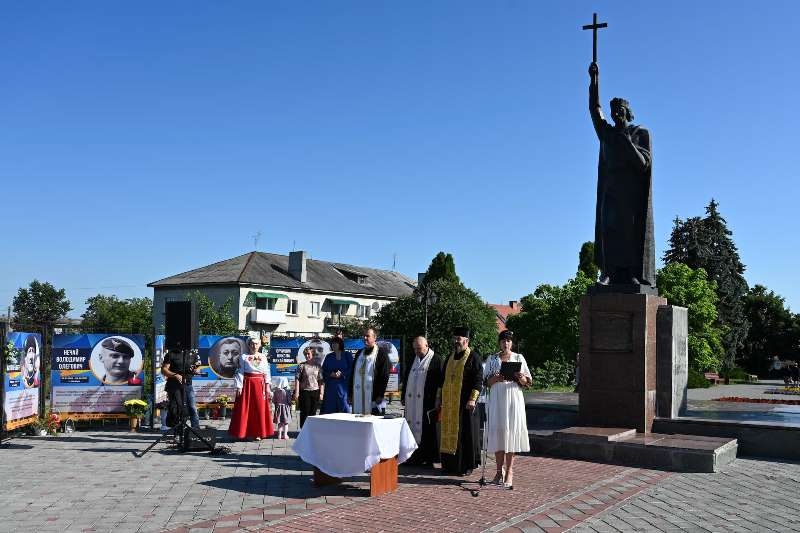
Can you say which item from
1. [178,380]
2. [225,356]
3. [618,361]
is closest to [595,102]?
[618,361]

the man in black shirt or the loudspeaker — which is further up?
the loudspeaker

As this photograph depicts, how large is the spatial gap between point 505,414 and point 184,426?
5640 millimetres

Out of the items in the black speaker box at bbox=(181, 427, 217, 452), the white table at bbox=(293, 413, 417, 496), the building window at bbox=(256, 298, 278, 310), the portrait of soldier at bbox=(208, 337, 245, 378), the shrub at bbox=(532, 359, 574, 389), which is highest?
the building window at bbox=(256, 298, 278, 310)

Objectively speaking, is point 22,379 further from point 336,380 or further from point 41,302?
point 41,302

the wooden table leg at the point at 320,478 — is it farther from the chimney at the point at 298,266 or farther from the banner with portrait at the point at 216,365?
the chimney at the point at 298,266

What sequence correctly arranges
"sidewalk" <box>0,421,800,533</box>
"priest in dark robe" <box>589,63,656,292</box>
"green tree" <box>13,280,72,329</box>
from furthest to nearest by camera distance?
"green tree" <box>13,280,72,329</box> < "priest in dark robe" <box>589,63,656,292</box> < "sidewalk" <box>0,421,800,533</box>

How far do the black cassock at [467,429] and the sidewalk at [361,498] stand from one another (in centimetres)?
21

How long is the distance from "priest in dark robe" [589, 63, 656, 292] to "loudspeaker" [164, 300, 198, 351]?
22.7 ft

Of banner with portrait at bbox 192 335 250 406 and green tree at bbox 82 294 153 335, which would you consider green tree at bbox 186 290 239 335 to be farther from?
banner with portrait at bbox 192 335 250 406

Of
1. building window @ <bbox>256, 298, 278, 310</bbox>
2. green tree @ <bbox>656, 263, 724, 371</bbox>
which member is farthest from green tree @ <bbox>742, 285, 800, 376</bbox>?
building window @ <bbox>256, 298, 278, 310</bbox>

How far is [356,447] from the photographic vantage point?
8.70 m

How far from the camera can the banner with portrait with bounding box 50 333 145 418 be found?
15234 mm

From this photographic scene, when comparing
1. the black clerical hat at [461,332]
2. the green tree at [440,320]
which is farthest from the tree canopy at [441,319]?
the black clerical hat at [461,332]

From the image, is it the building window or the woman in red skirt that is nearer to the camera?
the woman in red skirt
